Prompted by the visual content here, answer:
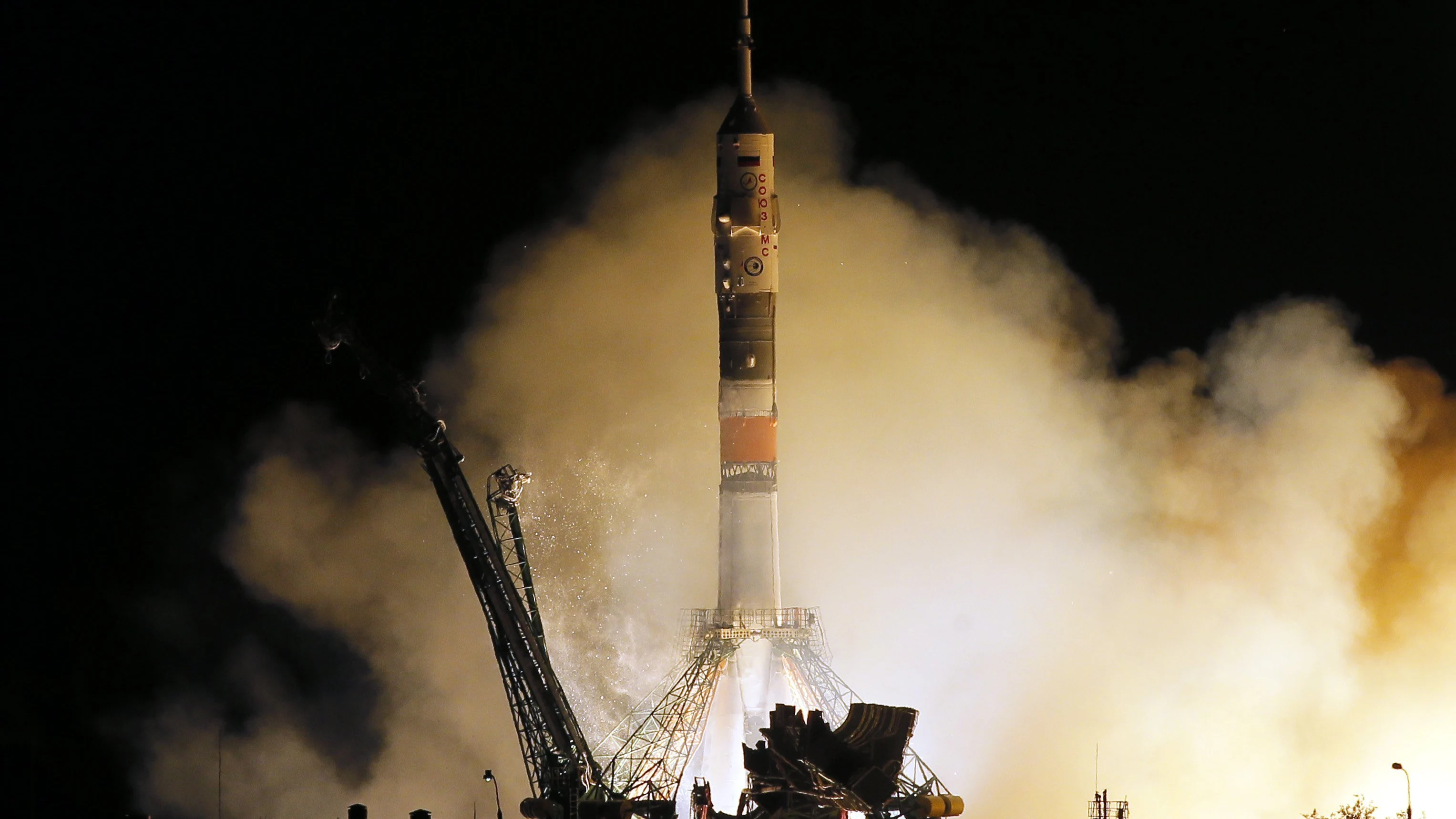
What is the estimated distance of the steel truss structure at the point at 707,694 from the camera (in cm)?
4897

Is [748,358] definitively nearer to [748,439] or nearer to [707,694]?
[748,439]

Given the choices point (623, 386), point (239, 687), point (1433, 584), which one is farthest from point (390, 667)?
point (1433, 584)

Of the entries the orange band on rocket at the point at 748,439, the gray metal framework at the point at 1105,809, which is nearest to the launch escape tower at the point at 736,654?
the orange band on rocket at the point at 748,439

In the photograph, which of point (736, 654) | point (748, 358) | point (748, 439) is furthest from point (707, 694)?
point (748, 358)

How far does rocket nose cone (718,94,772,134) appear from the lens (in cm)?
5116

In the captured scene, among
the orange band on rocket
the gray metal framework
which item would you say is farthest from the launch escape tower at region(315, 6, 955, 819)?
the gray metal framework

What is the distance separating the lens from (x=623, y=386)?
2421 inches

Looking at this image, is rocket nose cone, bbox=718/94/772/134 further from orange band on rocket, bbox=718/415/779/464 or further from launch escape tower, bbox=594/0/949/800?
orange band on rocket, bbox=718/415/779/464

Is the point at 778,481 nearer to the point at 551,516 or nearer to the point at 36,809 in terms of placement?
the point at 551,516

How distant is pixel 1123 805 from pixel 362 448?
23743mm

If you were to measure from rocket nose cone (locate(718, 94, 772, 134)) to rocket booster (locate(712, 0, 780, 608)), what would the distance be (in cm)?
2

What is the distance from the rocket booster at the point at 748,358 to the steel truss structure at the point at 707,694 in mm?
620

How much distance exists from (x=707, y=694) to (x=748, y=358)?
7.74 m

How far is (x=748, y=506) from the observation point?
51.2 m
